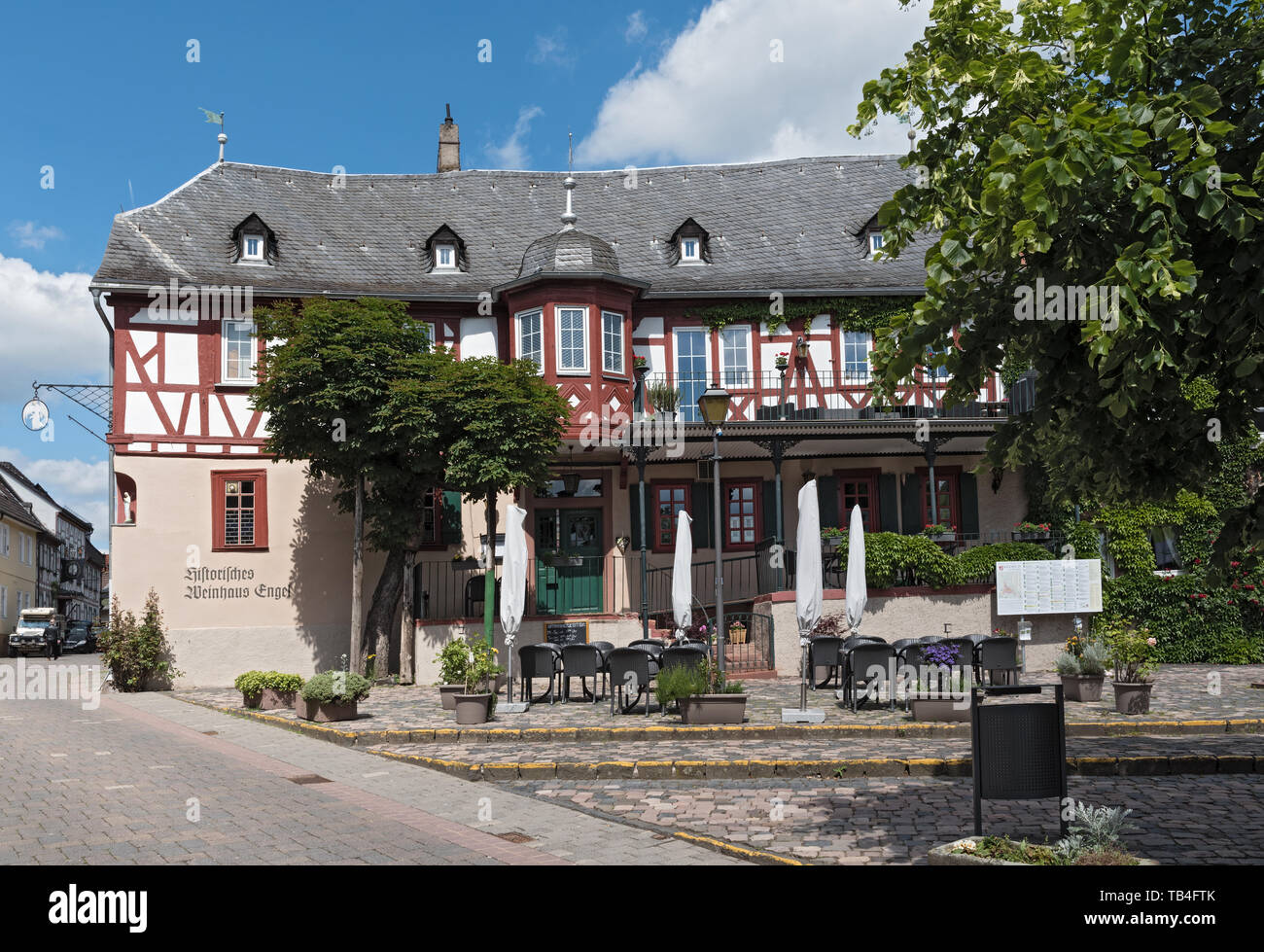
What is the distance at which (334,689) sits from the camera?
14.4 meters

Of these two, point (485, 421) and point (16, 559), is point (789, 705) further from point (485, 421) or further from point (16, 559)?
point (16, 559)

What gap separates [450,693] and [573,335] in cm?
955

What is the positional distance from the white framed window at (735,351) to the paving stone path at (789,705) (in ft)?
24.7

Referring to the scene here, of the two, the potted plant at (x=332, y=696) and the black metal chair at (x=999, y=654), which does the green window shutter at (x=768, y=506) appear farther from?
the potted plant at (x=332, y=696)

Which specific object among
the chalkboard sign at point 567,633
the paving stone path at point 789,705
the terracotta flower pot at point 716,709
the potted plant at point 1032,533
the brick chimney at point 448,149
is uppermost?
the brick chimney at point 448,149

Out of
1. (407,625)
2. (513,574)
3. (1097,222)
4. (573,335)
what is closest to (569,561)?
(407,625)

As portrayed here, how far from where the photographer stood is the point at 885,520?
24.0 metres

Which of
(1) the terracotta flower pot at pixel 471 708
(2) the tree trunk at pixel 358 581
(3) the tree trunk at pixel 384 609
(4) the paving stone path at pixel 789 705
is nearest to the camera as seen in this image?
(4) the paving stone path at pixel 789 705

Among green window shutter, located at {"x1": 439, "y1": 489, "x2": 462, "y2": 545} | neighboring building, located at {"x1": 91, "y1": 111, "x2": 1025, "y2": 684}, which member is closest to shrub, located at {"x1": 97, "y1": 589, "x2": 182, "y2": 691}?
neighboring building, located at {"x1": 91, "y1": 111, "x2": 1025, "y2": 684}

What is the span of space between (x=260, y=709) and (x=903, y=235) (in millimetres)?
13085

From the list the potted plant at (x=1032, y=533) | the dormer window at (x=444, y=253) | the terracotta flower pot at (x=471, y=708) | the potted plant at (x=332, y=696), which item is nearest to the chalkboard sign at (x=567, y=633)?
the potted plant at (x=332, y=696)

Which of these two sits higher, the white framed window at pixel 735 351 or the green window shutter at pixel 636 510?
the white framed window at pixel 735 351

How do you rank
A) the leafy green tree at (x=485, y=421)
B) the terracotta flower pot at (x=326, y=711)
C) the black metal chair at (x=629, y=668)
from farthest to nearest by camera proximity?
the leafy green tree at (x=485, y=421), the terracotta flower pot at (x=326, y=711), the black metal chair at (x=629, y=668)

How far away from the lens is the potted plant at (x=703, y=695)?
12.7 metres
